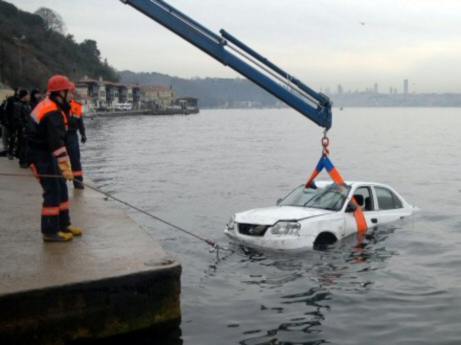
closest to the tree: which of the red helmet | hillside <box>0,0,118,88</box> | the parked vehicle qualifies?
hillside <box>0,0,118,88</box>

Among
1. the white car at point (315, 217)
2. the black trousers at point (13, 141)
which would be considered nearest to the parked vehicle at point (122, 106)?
the black trousers at point (13, 141)

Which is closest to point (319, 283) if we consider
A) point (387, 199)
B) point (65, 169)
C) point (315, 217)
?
point (315, 217)

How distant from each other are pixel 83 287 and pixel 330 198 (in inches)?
271

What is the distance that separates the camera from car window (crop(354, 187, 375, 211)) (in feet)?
41.9

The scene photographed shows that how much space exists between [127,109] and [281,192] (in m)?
164

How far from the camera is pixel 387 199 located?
13.5 meters

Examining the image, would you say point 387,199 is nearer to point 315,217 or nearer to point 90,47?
point 315,217

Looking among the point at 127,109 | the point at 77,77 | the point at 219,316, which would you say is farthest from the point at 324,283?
the point at 127,109

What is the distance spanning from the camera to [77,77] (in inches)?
6334

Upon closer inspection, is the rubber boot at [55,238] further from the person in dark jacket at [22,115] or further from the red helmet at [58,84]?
the person in dark jacket at [22,115]

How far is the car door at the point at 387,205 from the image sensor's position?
1312 centimetres

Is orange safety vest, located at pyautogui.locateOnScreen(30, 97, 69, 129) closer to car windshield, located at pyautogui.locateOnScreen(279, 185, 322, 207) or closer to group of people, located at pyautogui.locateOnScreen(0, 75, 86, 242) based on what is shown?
group of people, located at pyautogui.locateOnScreen(0, 75, 86, 242)

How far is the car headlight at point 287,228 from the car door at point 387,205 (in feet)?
9.18

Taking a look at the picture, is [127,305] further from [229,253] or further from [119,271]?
[229,253]
